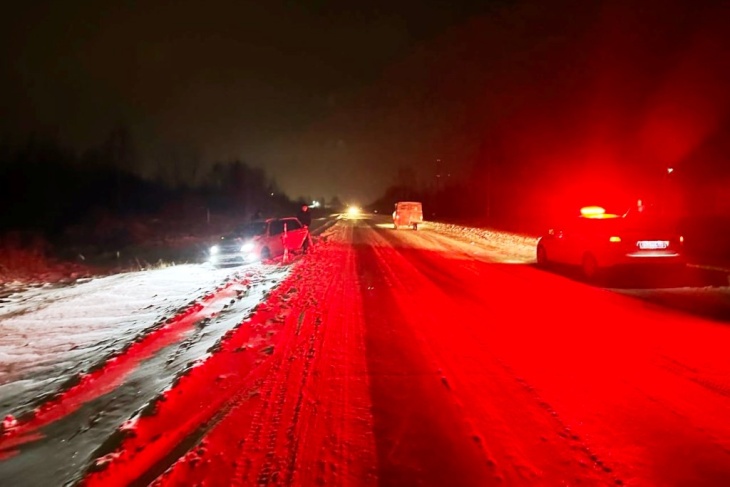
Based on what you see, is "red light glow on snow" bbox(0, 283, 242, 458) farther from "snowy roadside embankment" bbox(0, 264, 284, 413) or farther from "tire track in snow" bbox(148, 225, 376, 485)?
"tire track in snow" bbox(148, 225, 376, 485)

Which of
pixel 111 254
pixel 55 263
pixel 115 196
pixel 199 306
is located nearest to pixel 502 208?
pixel 115 196

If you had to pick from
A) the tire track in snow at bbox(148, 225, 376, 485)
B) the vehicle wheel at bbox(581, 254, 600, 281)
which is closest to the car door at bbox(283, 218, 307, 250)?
the vehicle wheel at bbox(581, 254, 600, 281)

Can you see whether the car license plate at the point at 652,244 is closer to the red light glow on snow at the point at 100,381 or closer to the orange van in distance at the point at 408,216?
the red light glow on snow at the point at 100,381

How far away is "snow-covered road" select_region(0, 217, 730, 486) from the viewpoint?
452cm

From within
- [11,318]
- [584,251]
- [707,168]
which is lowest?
[11,318]

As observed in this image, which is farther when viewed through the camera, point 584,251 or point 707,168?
point 707,168

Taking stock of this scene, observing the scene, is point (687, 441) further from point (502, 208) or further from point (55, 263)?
point (502, 208)

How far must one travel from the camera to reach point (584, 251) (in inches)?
615

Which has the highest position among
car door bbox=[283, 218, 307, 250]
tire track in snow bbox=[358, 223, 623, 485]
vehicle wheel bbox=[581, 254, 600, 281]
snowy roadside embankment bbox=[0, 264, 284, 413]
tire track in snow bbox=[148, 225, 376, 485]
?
car door bbox=[283, 218, 307, 250]

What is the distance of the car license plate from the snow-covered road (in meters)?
1.82

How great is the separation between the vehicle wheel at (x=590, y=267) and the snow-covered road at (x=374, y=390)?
247 cm

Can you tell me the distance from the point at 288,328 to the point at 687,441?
6.16 m

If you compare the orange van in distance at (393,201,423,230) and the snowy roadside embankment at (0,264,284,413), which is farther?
the orange van in distance at (393,201,423,230)

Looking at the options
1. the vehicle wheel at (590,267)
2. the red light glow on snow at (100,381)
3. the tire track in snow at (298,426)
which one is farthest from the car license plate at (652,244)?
the red light glow on snow at (100,381)
